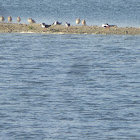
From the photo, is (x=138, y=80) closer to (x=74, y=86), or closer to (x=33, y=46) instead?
(x=74, y=86)

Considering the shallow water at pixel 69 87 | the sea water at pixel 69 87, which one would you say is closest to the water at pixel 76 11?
the sea water at pixel 69 87

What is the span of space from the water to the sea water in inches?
566

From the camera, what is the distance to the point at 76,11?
8962cm

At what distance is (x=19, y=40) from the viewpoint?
185ft

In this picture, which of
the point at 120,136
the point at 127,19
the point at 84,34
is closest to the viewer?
the point at 120,136

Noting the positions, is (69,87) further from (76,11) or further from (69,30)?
(76,11)

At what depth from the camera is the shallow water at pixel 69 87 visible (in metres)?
29.9

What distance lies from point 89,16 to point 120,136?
5170cm

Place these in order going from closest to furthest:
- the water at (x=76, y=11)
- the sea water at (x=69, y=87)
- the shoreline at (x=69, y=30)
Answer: the sea water at (x=69, y=87), the shoreline at (x=69, y=30), the water at (x=76, y=11)

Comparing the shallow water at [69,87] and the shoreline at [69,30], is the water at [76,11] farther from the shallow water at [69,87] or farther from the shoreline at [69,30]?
the shallow water at [69,87]

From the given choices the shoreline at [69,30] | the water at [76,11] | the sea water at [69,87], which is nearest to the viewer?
the sea water at [69,87]

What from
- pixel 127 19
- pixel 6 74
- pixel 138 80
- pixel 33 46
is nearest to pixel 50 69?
pixel 6 74

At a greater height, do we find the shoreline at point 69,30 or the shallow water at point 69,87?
the shoreline at point 69,30

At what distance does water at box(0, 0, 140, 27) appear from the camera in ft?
245
